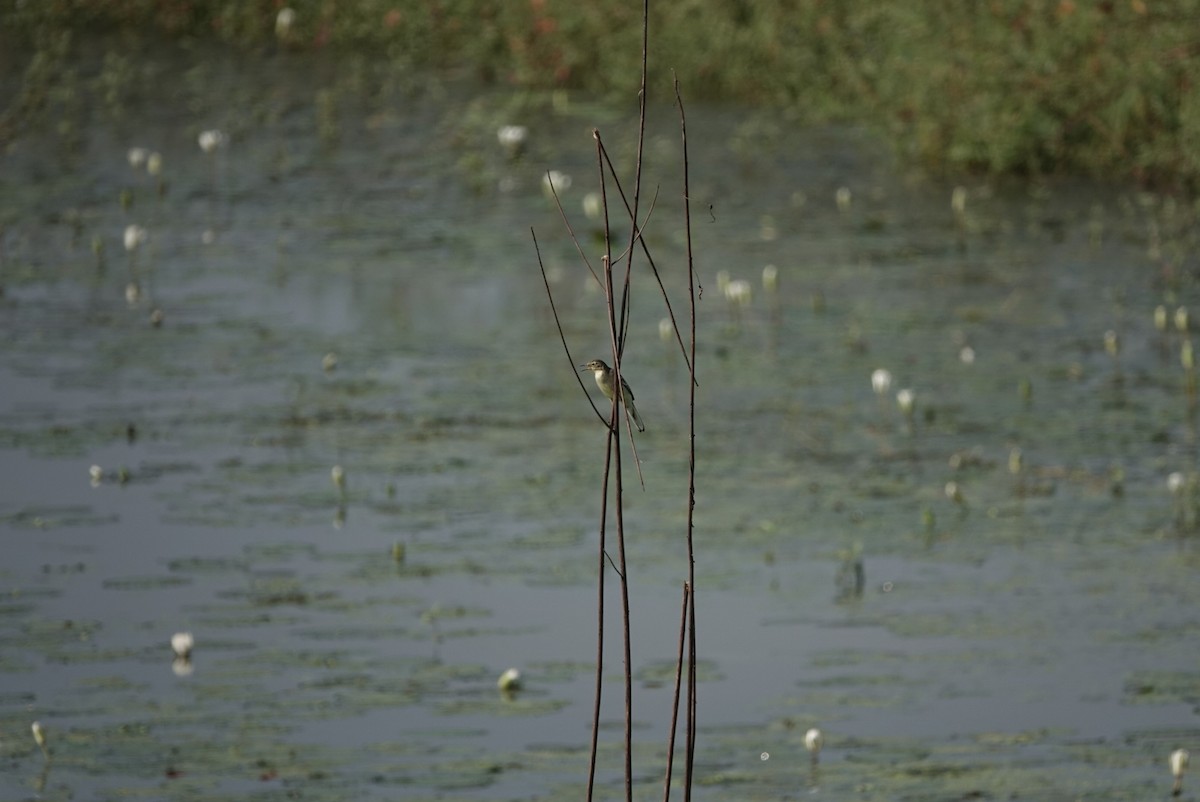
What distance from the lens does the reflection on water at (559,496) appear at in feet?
13.3

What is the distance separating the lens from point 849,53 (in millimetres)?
11891

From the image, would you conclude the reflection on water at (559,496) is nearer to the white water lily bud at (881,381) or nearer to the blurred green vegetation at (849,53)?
the white water lily bud at (881,381)

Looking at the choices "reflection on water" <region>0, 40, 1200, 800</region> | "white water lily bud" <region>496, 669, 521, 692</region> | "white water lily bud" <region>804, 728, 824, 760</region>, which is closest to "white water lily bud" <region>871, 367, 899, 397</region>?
"reflection on water" <region>0, 40, 1200, 800</region>

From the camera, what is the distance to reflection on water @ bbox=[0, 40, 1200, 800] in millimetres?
4051

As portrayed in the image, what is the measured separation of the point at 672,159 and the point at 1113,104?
251 cm

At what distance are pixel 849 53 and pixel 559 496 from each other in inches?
270

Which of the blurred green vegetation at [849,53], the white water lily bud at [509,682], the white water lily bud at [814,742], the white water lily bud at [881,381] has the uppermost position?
the blurred green vegetation at [849,53]

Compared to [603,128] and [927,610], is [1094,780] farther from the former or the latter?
[603,128]

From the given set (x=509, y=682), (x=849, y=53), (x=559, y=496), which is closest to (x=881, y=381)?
(x=559, y=496)

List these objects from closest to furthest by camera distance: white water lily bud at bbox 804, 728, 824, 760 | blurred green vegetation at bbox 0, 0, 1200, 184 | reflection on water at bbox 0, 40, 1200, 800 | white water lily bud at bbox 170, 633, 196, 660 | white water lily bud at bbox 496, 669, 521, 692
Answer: white water lily bud at bbox 804, 728, 824, 760, reflection on water at bbox 0, 40, 1200, 800, white water lily bud at bbox 496, 669, 521, 692, white water lily bud at bbox 170, 633, 196, 660, blurred green vegetation at bbox 0, 0, 1200, 184

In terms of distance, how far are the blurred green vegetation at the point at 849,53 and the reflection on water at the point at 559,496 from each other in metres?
0.37

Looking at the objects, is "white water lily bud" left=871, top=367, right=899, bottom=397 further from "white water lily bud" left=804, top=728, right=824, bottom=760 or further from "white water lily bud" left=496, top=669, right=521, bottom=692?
"white water lily bud" left=804, top=728, right=824, bottom=760

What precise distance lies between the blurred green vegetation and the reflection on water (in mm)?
371

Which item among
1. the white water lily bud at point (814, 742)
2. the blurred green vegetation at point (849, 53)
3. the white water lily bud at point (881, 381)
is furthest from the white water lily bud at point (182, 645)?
the white water lily bud at point (881, 381)
